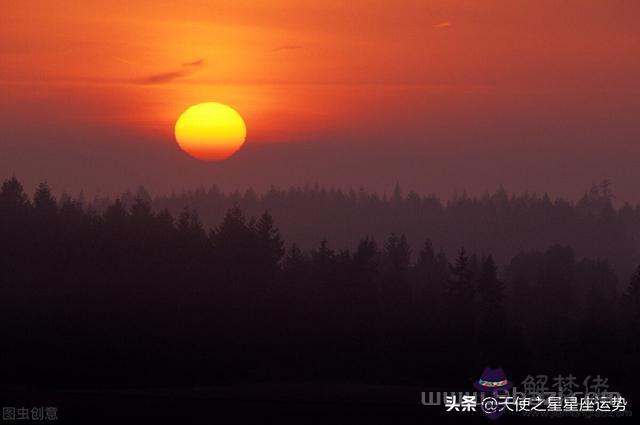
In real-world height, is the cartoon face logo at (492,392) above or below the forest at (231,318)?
below

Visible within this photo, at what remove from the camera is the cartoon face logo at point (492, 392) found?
169ft

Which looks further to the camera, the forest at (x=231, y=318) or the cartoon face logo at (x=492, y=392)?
the forest at (x=231, y=318)

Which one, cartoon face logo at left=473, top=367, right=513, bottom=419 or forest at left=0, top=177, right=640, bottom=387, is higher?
forest at left=0, top=177, right=640, bottom=387

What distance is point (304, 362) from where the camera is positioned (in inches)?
3848

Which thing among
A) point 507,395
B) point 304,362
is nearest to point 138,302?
point 304,362

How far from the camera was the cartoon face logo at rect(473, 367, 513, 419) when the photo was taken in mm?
51375

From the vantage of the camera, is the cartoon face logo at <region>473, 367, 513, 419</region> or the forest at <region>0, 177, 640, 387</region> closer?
the cartoon face logo at <region>473, 367, 513, 419</region>

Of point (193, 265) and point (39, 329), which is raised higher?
point (193, 265)

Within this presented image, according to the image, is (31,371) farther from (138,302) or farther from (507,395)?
(507,395)

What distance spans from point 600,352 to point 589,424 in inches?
2440

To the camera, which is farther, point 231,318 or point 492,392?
point 231,318

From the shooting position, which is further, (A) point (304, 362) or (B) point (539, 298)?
(B) point (539, 298)

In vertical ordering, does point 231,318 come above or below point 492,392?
above

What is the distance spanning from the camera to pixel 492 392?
5303cm
